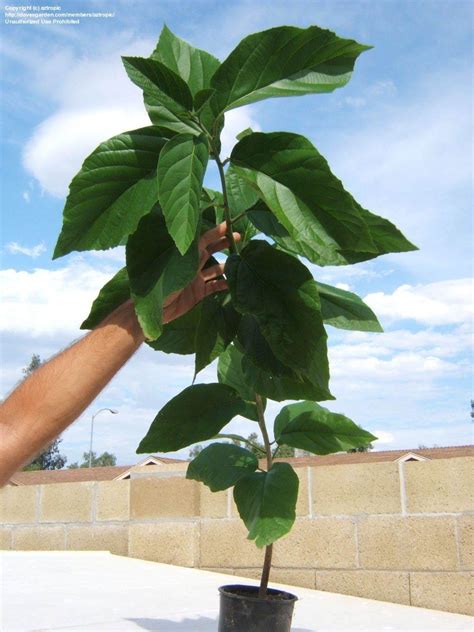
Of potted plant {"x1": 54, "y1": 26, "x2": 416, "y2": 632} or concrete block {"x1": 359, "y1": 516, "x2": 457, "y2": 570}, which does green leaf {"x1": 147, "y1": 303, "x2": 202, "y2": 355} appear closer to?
potted plant {"x1": 54, "y1": 26, "x2": 416, "y2": 632}

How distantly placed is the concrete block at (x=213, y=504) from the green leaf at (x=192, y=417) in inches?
106

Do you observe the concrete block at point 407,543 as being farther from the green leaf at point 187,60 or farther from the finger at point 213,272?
the green leaf at point 187,60

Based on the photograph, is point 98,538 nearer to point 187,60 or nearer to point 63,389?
point 63,389

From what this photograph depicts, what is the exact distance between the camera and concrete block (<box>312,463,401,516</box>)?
3.64m

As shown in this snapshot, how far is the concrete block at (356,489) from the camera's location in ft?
11.9

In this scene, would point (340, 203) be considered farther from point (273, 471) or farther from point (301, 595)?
point (301, 595)

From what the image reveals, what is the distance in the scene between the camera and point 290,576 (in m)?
3.88

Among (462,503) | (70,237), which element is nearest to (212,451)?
(70,237)

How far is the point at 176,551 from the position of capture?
4406mm

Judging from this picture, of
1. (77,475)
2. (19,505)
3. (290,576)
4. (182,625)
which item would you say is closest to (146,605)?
(182,625)

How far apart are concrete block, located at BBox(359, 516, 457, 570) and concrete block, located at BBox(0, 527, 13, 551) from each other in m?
3.32

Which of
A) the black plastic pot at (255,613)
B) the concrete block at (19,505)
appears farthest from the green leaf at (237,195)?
the concrete block at (19,505)

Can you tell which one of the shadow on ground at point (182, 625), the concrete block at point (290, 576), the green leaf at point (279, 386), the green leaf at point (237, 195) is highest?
the green leaf at point (237, 195)

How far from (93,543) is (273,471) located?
13.2ft
